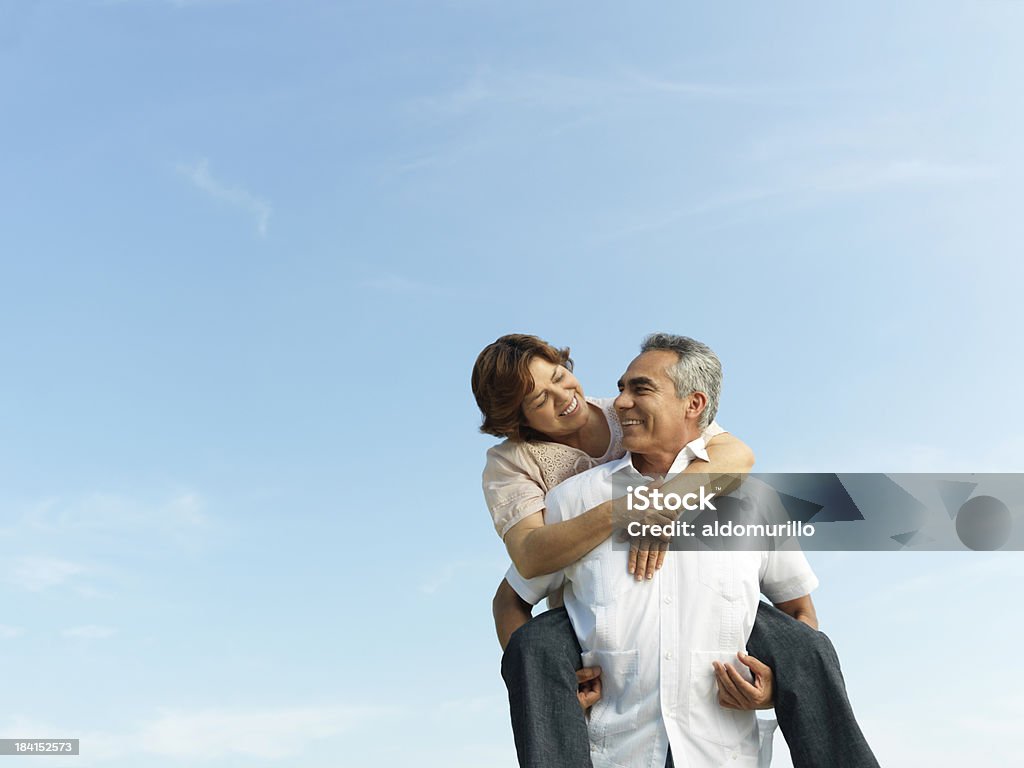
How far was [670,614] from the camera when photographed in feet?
15.9

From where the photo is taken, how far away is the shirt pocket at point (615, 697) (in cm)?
478

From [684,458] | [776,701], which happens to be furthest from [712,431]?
[776,701]

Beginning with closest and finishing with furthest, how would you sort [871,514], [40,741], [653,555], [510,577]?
[653,555] → [510,577] → [871,514] → [40,741]

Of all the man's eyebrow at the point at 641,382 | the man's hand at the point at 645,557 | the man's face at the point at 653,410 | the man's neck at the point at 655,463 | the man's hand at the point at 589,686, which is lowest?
the man's hand at the point at 589,686

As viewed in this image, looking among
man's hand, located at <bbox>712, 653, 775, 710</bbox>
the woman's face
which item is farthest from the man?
the woman's face

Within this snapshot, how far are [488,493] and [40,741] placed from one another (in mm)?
5611

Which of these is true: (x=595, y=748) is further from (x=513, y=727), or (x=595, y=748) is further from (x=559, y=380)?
(x=559, y=380)

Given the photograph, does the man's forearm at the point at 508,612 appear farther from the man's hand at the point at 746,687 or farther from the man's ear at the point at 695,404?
the man's ear at the point at 695,404

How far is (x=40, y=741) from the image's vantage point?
30.0ft

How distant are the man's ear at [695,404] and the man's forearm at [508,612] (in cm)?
111

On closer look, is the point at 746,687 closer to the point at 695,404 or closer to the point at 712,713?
the point at 712,713

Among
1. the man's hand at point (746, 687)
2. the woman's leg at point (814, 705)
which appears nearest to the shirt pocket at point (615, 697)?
the man's hand at point (746, 687)

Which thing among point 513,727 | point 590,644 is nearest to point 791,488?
point 590,644

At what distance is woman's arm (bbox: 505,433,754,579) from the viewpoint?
4.89 m
